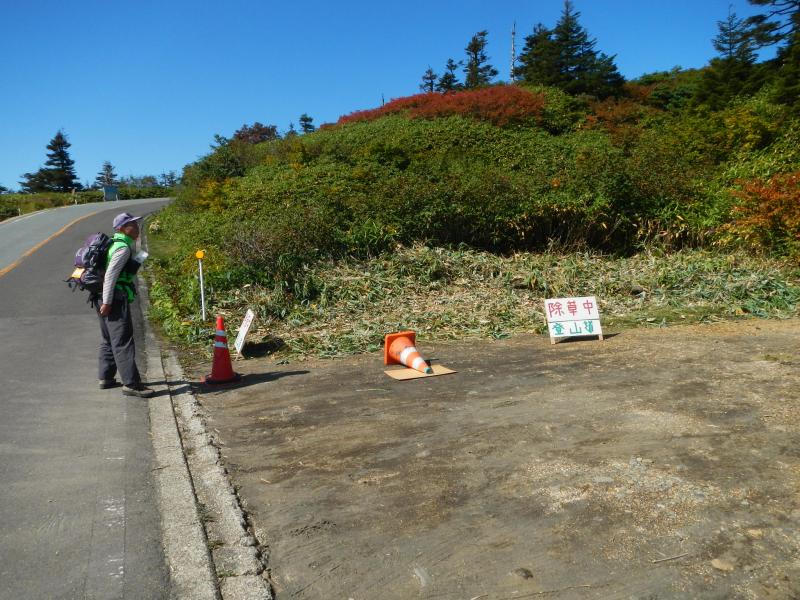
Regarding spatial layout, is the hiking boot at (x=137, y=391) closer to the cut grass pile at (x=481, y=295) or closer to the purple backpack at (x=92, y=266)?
the purple backpack at (x=92, y=266)

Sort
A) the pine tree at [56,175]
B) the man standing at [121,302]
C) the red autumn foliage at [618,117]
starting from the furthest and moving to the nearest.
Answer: the pine tree at [56,175] < the red autumn foliage at [618,117] < the man standing at [121,302]

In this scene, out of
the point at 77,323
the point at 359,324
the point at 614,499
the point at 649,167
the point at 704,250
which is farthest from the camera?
the point at 649,167

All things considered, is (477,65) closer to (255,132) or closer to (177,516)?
(255,132)

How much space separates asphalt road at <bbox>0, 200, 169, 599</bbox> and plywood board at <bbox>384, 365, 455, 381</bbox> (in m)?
2.62

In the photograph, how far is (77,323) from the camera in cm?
1060

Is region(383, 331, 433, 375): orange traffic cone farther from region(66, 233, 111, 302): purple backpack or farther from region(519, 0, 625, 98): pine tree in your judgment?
region(519, 0, 625, 98): pine tree

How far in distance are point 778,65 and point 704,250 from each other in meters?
16.6

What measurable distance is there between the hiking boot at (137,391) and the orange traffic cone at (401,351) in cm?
267

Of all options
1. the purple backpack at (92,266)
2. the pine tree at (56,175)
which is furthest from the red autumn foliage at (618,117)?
the pine tree at (56,175)

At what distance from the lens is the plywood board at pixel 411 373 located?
725 centimetres

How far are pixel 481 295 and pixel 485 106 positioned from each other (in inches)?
709

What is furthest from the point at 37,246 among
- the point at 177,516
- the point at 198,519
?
the point at 198,519

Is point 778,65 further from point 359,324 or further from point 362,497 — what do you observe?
point 362,497

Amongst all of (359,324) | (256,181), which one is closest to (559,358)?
(359,324)
